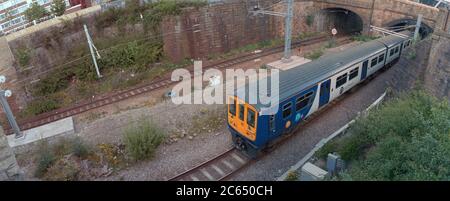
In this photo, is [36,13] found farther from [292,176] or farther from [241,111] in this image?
[292,176]

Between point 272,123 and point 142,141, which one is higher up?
point 272,123

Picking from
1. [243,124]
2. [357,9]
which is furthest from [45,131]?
[357,9]

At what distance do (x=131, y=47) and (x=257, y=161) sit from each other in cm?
1217

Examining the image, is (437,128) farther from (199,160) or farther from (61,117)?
(61,117)

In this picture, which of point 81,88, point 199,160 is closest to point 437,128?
point 199,160

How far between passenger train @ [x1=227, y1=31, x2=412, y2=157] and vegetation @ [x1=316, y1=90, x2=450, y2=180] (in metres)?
2.08

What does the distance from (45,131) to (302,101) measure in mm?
10834

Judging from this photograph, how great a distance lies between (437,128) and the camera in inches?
246

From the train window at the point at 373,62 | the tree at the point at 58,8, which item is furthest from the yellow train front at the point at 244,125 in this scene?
the tree at the point at 58,8

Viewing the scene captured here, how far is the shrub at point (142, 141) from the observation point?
10555 mm

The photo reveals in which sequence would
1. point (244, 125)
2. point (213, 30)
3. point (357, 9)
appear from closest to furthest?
point (244, 125) → point (213, 30) → point (357, 9)

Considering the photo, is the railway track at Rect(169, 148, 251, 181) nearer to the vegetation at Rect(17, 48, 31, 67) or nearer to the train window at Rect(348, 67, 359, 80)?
the train window at Rect(348, 67, 359, 80)

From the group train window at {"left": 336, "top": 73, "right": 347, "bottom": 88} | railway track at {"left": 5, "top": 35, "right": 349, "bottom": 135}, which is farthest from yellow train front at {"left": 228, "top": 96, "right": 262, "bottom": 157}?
railway track at {"left": 5, "top": 35, "right": 349, "bottom": 135}

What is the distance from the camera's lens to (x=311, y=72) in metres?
11.7
